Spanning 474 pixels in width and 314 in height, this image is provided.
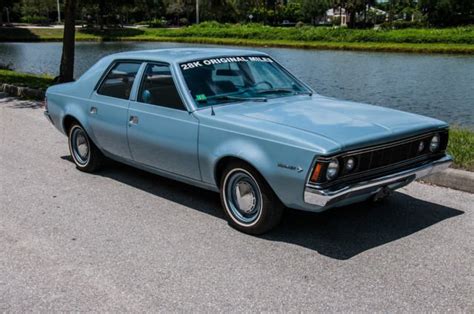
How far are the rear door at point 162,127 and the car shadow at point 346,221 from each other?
51 centimetres

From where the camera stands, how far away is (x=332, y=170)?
4.42 meters

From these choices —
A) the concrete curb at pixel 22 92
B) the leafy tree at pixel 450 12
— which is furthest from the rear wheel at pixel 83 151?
the leafy tree at pixel 450 12

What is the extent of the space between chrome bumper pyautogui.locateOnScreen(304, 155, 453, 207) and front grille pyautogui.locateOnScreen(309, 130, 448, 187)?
0.24 ft

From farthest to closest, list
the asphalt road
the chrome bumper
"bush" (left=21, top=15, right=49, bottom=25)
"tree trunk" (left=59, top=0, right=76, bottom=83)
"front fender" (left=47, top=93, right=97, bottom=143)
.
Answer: "bush" (left=21, top=15, right=49, bottom=25), "tree trunk" (left=59, top=0, right=76, bottom=83), "front fender" (left=47, top=93, right=97, bottom=143), the chrome bumper, the asphalt road

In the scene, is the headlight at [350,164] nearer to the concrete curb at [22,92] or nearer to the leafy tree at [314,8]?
the concrete curb at [22,92]

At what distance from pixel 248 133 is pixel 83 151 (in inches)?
122

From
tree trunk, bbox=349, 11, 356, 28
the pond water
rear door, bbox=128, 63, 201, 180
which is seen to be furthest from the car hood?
tree trunk, bbox=349, 11, 356, 28

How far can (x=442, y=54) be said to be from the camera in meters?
50.4

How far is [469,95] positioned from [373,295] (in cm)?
2071

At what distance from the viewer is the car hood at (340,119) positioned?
457 cm

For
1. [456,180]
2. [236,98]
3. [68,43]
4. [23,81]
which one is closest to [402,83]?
[68,43]

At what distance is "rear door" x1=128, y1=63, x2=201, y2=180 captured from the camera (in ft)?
17.7

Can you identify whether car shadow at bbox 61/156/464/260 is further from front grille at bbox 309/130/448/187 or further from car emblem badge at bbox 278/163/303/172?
car emblem badge at bbox 278/163/303/172

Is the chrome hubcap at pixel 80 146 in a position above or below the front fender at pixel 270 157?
below
